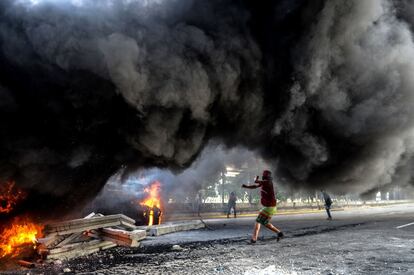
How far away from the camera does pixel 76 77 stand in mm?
6348

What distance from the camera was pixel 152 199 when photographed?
13.2 m

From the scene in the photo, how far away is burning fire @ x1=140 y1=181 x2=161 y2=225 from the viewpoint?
12473 mm

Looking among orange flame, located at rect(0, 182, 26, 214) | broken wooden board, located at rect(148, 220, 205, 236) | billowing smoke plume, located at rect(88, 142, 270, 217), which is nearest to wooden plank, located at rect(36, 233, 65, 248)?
orange flame, located at rect(0, 182, 26, 214)

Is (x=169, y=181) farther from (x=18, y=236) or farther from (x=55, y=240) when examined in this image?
(x=55, y=240)

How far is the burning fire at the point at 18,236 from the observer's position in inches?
239

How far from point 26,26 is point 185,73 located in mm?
2875

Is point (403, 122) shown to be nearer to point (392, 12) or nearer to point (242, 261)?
point (392, 12)

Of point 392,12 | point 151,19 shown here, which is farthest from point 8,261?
point 392,12

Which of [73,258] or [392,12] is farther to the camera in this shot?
[392,12]

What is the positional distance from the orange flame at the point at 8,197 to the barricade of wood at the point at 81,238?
0.76 meters

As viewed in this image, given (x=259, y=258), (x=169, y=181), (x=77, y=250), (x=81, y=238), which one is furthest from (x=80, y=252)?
(x=169, y=181)

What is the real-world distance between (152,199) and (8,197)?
23.8ft

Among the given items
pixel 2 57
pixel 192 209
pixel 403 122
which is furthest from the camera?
pixel 192 209

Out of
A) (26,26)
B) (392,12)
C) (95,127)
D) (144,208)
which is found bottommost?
(144,208)
